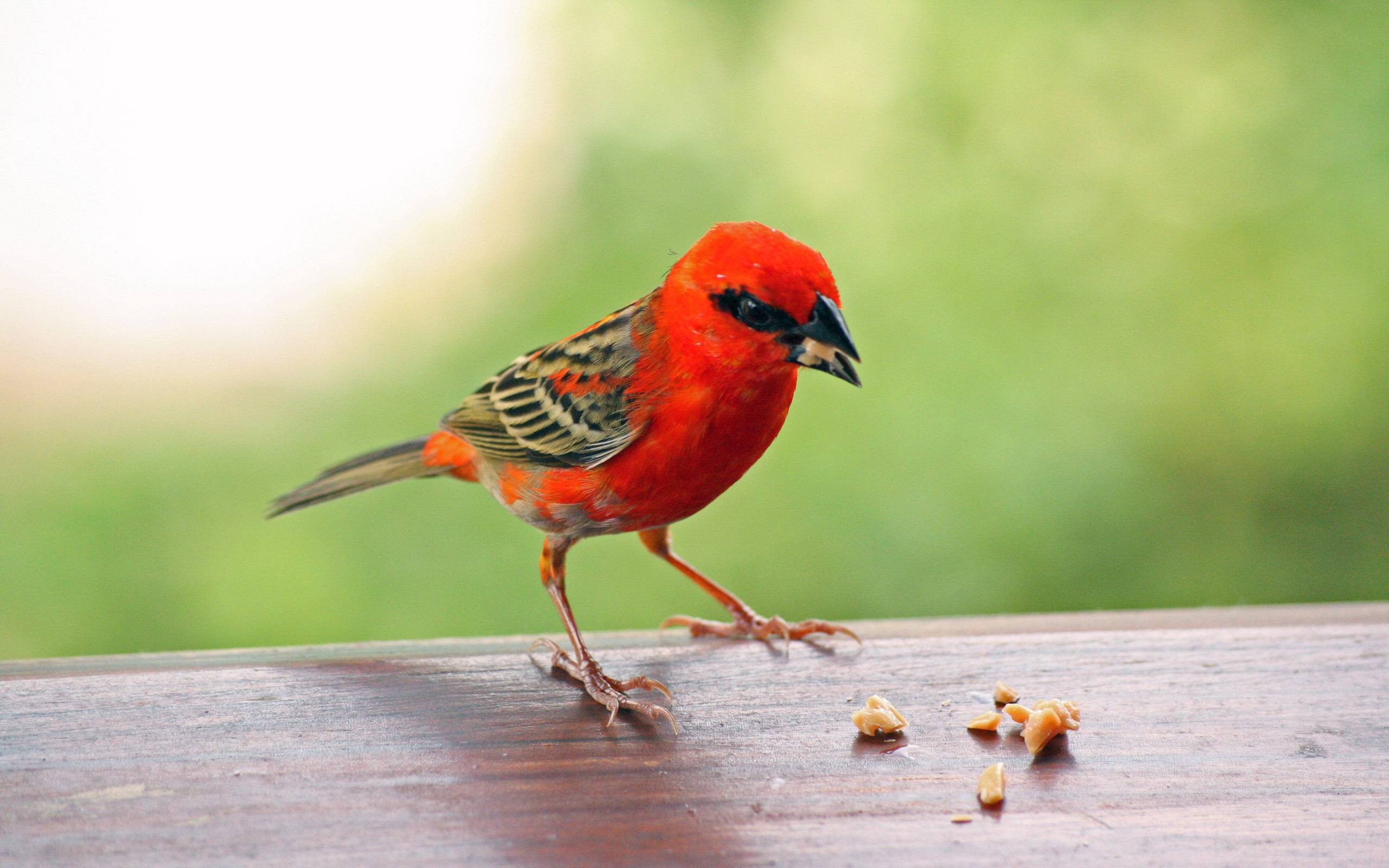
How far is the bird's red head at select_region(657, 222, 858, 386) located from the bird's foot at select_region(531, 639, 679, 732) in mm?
776

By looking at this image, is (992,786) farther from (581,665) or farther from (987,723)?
(581,665)

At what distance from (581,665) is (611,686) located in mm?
132

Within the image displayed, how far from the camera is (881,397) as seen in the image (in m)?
5.34

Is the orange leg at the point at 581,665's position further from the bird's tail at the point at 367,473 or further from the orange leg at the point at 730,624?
the bird's tail at the point at 367,473

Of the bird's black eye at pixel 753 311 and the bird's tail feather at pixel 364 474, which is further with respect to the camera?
the bird's tail feather at pixel 364 474

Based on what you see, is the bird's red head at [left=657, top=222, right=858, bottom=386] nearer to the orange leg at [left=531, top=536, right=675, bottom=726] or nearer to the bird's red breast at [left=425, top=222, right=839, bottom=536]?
the bird's red breast at [left=425, top=222, right=839, bottom=536]

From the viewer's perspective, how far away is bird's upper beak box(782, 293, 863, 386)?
2.41 metres

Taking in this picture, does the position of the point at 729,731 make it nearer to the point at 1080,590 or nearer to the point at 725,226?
the point at 725,226

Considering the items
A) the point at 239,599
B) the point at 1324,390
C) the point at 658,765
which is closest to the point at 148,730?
the point at 658,765

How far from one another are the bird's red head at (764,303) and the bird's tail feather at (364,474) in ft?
3.95

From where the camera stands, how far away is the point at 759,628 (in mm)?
3381

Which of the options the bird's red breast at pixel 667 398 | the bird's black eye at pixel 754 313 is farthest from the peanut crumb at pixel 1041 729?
the bird's black eye at pixel 754 313

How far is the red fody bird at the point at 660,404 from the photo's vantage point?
247 cm

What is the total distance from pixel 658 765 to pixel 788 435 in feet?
10.3
